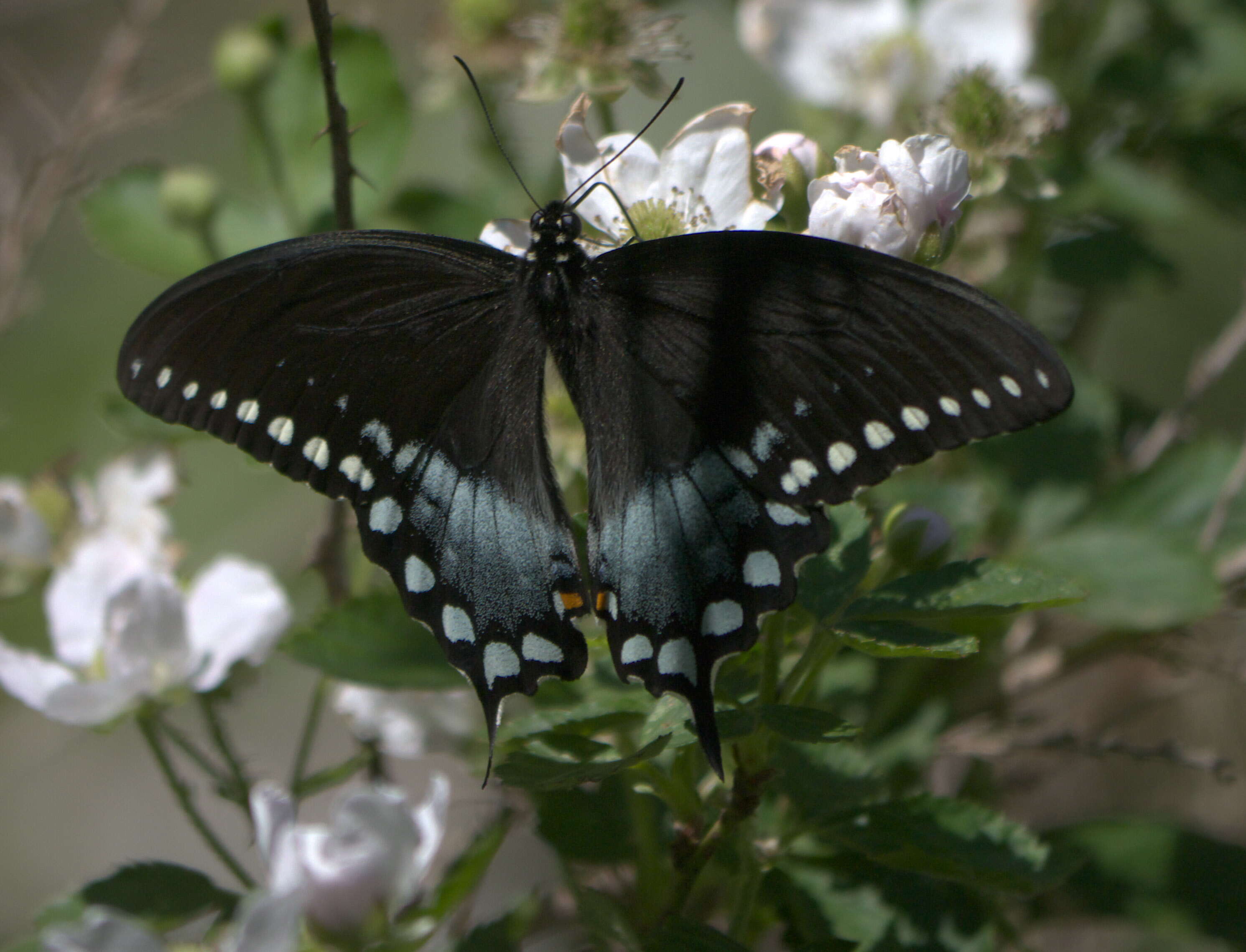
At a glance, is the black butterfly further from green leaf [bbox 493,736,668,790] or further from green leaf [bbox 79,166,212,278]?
green leaf [bbox 79,166,212,278]

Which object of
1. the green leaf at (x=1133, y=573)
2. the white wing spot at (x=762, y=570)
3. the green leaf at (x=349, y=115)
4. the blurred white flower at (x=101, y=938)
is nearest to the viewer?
the blurred white flower at (x=101, y=938)

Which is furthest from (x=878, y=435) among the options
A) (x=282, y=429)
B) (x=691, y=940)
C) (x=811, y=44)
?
(x=811, y=44)

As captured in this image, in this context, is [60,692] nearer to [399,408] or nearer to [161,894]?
[161,894]

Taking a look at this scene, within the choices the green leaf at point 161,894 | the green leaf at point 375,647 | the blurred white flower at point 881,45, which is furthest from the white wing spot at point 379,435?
the blurred white flower at point 881,45

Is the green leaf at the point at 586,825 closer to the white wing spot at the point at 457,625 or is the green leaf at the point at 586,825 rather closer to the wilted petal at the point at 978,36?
the white wing spot at the point at 457,625

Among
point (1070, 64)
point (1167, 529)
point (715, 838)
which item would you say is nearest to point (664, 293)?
point (715, 838)

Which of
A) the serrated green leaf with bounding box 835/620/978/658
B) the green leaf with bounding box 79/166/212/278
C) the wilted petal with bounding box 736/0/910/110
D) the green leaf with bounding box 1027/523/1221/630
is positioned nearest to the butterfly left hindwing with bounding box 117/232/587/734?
the serrated green leaf with bounding box 835/620/978/658
